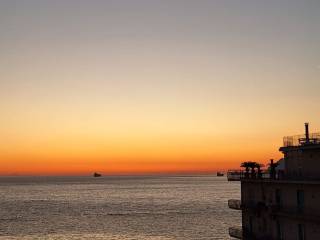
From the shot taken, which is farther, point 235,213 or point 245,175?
point 235,213

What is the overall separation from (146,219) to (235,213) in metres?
26.6

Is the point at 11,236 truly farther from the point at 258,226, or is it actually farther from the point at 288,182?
the point at 288,182

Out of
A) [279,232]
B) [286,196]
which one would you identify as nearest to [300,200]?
[286,196]

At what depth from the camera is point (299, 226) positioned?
1868 inches

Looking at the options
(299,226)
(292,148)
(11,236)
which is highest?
(292,148)

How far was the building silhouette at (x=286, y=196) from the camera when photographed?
4525cm

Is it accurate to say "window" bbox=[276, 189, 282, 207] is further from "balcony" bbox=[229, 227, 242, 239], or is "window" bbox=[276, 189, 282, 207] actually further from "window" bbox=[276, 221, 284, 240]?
"balcony" bbox=[229, 227, 242, 239]

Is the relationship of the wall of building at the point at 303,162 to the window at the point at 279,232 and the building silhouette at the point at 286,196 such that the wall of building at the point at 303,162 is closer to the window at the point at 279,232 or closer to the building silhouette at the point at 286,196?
the building silhouette at the point at 286,196

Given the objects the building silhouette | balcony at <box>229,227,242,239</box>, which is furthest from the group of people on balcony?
balcony at <box>229,227,242,239</box>

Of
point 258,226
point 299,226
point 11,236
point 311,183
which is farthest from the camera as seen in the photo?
point 11,236

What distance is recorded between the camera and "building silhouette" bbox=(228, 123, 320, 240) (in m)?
45.2

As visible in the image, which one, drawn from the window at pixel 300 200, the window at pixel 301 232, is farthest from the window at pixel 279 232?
the window at pixel 300 200

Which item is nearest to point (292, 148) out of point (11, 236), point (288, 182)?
point (288, 182)

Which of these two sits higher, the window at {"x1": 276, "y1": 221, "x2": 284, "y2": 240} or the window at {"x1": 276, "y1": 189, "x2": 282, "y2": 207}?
the window at {"x1": 276, "y1": 189, "x2": 282, "y2": 207}
